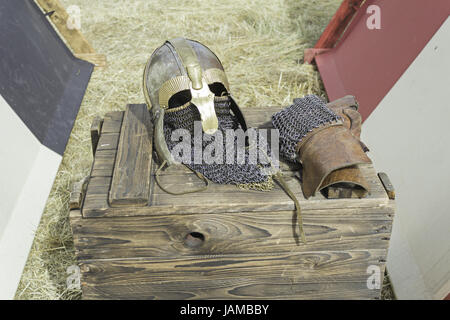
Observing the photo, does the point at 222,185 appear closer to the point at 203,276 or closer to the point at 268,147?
the point at 268,147

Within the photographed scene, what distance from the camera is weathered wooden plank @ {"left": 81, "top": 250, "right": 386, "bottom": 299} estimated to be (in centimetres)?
221

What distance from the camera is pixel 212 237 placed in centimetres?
213

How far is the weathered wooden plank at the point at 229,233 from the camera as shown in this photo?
2078 millimetres

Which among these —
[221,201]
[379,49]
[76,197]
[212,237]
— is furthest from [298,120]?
[379,49]

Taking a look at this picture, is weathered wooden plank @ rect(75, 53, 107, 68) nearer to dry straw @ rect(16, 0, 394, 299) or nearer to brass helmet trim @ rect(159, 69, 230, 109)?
dry straw @ rect(16, 0, 394, 299)

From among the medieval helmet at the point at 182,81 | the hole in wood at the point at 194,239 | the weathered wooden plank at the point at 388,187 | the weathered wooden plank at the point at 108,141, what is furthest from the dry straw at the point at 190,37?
the weathered wooden plank at the point at 388,187

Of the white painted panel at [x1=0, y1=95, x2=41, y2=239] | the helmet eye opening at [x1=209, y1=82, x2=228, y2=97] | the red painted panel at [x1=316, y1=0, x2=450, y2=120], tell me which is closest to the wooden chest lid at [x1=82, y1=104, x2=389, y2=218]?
the helmet eye opening at [x1=209, y1=82, x2=228, y2=97]

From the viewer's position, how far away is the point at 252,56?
4.79 m

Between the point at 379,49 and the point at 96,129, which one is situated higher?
the point at 379,49

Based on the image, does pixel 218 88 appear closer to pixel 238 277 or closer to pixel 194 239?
pixel 194 239

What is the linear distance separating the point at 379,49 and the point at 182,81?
205 centimetres

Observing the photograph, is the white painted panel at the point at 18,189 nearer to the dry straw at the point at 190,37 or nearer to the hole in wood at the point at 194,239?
the dry straw at the point at 190,37

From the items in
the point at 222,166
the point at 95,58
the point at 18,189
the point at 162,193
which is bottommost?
the point at 162,193
